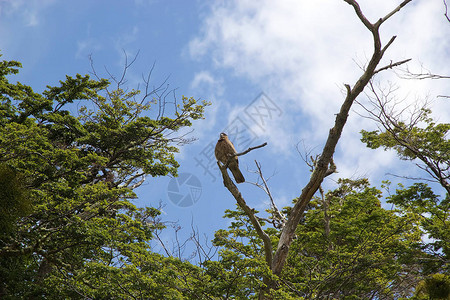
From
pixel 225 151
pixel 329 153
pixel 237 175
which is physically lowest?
pixel 329 153

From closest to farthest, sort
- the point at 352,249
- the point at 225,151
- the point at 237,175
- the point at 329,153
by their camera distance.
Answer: the point at 329,153, the point at 237,175, the point at 225,151, the point at 352,249

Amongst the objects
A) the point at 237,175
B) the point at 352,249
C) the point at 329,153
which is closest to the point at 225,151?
the point at 237,175

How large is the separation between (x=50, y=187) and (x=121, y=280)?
3.45 metres

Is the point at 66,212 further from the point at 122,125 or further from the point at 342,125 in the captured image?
the point at 342,125

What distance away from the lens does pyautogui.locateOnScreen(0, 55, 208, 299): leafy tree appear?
7.55 meters

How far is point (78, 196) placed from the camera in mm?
9984

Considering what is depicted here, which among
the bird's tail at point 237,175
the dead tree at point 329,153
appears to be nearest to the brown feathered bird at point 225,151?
the bird's tail at point 237,175

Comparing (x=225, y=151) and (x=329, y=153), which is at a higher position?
(x=225, y=151)

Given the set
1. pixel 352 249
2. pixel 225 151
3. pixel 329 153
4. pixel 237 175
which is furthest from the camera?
pixel 352 249

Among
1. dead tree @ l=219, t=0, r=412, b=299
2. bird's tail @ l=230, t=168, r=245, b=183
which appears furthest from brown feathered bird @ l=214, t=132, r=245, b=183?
dead tree @ l=219, t=0, r=412, b=299

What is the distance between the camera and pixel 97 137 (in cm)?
1252

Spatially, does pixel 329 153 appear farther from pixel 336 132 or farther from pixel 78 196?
pixel 78 196

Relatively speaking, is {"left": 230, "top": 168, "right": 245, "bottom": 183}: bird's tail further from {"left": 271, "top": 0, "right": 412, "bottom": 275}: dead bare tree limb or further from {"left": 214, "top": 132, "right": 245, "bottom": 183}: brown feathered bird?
{"left": 271, "top": 0, "right": 412, "bottom": 275}: dead bare tree limb

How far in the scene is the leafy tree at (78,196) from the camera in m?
7.55
